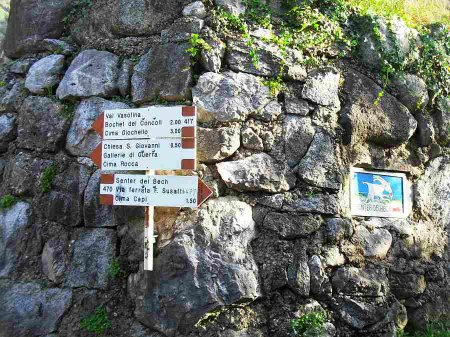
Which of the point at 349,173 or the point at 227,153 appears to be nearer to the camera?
the point at 227,153

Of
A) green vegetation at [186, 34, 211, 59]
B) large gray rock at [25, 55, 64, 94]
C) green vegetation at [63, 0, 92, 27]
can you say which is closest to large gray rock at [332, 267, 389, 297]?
green vegetation at [186, 34, 211, 59]

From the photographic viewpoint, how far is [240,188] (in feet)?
13.3

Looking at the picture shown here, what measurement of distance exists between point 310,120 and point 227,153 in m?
0.90

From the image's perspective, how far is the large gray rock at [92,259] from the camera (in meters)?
4.14

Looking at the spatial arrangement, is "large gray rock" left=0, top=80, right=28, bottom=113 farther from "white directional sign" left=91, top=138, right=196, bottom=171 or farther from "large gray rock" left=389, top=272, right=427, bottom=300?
"large gray rock" left=389, top=272, right=427, bottom=300

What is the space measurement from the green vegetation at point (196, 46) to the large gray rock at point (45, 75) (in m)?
1.47

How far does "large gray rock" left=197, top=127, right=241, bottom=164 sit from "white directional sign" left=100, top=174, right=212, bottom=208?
55 centimetres

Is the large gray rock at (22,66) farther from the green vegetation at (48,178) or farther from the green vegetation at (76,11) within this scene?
the green vegetation at (48,178)

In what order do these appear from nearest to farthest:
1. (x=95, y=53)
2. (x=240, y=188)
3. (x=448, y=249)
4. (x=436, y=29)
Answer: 1. (x=240, y=188)
2. (x=95, y=53)
3. (x=448, y=249)
4. (x=436, y=29)

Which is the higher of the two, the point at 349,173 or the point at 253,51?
the point at 253,51

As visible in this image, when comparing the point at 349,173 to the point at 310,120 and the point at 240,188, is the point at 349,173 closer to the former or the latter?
the point at 310,120

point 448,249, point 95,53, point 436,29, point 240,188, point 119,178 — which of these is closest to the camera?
point 119,178

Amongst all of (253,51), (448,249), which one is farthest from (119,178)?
(448,249)

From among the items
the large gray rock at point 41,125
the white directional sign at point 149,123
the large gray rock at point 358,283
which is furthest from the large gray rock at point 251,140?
the large gray rock at point 41,125
